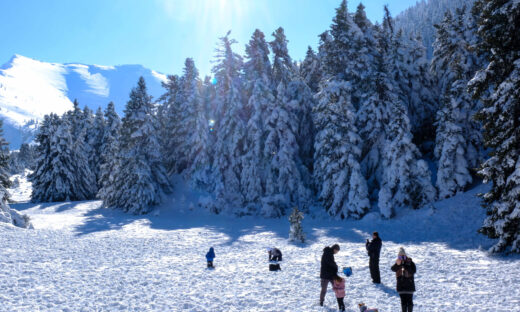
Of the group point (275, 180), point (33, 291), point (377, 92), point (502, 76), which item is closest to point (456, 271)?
point (502, 76)

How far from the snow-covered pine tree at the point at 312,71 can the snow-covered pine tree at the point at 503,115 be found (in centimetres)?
2672

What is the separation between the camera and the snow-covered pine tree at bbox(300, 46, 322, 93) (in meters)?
41.2

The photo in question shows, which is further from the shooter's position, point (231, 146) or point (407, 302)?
point (231, 146)

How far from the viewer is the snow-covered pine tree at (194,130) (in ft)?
127

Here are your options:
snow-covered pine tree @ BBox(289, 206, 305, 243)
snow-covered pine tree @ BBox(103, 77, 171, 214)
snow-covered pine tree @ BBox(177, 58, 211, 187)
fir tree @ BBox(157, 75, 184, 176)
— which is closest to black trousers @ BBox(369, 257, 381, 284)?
snow-covered pine tree @ BBox(289, 206, 305, 243)

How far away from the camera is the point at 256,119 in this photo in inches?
1371

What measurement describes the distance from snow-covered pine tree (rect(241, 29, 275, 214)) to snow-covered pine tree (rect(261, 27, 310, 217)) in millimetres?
915

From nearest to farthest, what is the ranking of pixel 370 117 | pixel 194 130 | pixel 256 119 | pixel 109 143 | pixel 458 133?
1. pixel 458 133
2. pixel 370 117
3. pixel 256 119
4. pixel 194 130
5. pixel 109 143

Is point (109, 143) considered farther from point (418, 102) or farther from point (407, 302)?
point (407, 302)

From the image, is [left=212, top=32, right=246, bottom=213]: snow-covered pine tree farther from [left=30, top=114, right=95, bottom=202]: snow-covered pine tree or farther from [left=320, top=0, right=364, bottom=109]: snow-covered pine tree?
[left=30, top=114, right=95, bottom=202]: snow-covered pine tree

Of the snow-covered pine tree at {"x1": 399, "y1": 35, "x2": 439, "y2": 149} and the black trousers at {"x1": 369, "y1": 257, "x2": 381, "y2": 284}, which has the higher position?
the snow-covered pine tree at {"x1": 399, "y1": 35, "x2": 439, "y2": 149}

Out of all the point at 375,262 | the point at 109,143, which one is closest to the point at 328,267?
the point at 375,262

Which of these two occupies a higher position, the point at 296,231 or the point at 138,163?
the point at 138,163

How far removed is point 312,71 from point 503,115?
29.5m
